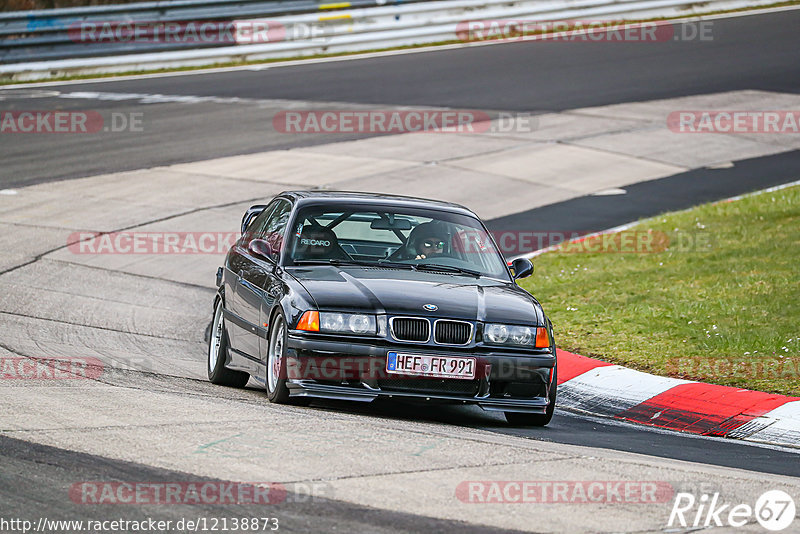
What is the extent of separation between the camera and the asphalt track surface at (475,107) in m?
5.36

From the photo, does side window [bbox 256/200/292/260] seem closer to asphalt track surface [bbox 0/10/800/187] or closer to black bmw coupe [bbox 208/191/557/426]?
black bmw coupe [bbox 208/191/557/426]

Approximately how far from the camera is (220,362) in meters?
9.12

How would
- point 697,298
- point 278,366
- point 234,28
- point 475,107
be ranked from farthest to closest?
point 234,28 → point 475,107 → point 697,298 → point 278,366

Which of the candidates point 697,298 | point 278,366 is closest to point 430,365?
point 278,366

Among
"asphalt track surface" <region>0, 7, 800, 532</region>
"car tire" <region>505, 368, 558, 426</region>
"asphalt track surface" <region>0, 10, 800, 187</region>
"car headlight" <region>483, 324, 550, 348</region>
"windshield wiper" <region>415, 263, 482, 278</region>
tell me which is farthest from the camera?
"asphalt track surface" <region>0, 10, 800, 187</region>

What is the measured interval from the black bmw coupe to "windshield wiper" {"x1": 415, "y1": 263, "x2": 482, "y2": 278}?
11 mm

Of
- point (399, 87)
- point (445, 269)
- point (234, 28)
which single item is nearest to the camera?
point (445, 269)

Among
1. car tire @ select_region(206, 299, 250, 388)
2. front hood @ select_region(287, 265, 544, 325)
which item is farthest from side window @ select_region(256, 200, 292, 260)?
car tire @ select_region(206, 299, 250, 388)

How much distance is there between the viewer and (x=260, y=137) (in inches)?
846

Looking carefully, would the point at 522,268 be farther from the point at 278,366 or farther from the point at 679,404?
the point at 278,366

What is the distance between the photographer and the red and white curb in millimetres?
8062

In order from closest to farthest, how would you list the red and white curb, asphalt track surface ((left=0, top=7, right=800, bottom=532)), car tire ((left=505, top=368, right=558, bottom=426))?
asphalt track surface ((left=0, top=7, right=800, bottom=532)), car tire ((left=505, top=368, right=558, bottom=426)), the red and white curb

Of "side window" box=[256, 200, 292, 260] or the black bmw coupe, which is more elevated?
"side window" box=[256, 200, 292, 260]

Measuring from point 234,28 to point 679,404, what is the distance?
70.2 ft
